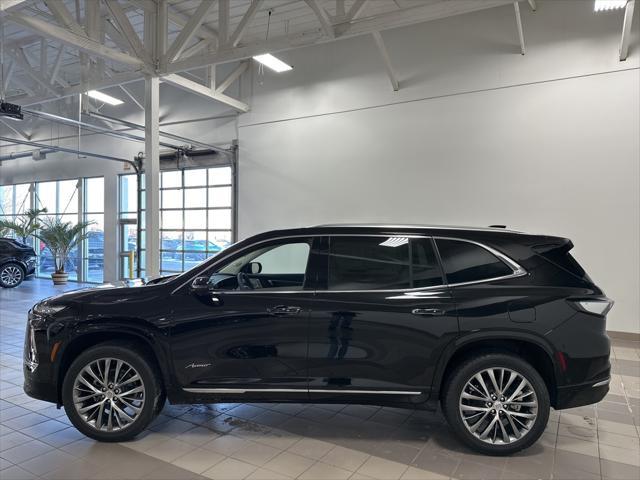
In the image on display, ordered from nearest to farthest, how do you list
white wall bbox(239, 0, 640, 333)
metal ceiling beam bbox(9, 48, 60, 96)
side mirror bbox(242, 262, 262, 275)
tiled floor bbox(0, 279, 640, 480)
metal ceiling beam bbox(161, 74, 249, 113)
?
tiled floor bbox(0, 279, 640, 480), side mirror bbox(242, 262, 262, 275), white wall bbox(239, 0, 640, 333), metal ceiling beam bbox(161, 74, 249, 113), metal ceiling beam bbox(9, 48, 60, 96)

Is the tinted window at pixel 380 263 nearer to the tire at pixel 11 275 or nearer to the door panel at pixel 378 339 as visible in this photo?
the door panel at pixel 378 339

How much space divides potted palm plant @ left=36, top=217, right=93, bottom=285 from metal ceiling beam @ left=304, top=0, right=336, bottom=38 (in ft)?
36.4

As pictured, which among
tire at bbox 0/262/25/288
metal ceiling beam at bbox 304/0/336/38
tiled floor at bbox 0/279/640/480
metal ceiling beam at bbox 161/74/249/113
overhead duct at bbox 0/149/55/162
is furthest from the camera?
overhead duct at bbox 0/149/55/162

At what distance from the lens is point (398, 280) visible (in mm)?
3117

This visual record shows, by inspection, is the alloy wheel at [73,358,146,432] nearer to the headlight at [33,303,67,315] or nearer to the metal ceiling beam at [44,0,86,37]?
the headlight at [33,303,67,315]

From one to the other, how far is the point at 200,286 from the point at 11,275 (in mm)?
12190

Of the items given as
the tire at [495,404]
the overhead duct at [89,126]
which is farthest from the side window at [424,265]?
the overhead duct at [89,126]

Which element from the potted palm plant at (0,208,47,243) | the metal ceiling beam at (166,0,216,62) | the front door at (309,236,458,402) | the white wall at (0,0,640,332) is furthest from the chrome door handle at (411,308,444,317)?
the potted palm plant at (0,208,47,243)

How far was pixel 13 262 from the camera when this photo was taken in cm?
1222

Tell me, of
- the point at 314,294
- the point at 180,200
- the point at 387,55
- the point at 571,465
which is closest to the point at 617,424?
the point at 571,465

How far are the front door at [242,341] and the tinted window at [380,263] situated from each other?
1.00ft

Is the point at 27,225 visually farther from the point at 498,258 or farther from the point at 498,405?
the point at 498,405

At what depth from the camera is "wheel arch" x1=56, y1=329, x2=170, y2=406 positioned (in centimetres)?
315

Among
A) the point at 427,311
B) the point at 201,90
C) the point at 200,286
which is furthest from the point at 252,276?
the point at 201,90
